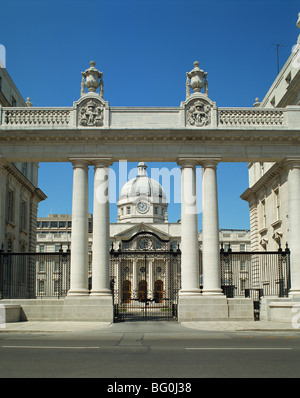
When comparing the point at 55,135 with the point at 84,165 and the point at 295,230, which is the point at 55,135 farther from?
the point at 295,230

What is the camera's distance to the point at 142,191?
123 m

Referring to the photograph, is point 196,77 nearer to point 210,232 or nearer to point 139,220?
point 210,232

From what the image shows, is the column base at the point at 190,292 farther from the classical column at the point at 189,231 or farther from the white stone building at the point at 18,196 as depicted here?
the white stone building at the point at 18,196

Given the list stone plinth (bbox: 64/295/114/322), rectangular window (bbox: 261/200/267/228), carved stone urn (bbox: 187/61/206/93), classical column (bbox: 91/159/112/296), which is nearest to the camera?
stone plinth (bbox: 64/295/114/322)

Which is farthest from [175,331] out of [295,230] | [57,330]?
[295,230]

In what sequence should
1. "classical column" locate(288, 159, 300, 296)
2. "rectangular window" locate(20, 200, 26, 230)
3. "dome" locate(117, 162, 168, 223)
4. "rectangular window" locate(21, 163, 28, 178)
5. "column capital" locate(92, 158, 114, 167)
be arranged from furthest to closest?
"dome" locate(117, 162, 168, 223)
"rectangular window" locate(21, 163, 28, 178)
"rectangular window" locate(20, 200, 26, 230)
"column capital" locate(92, 158, 114, 167)
"classical column" locate(288, 159, 300, 296)

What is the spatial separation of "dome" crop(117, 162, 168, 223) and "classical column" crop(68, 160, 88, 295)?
8993 cm

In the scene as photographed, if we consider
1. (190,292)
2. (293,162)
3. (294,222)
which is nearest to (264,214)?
(293,162)

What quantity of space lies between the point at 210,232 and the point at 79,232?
7.03 meters

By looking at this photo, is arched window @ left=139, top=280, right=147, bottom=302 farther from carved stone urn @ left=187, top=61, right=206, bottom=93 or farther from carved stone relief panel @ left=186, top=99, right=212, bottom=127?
carved stone urn @ left=187, top=61, right=206, bottom=93

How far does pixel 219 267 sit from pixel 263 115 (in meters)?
8.87

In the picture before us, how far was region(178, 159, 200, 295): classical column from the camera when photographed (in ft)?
84.7

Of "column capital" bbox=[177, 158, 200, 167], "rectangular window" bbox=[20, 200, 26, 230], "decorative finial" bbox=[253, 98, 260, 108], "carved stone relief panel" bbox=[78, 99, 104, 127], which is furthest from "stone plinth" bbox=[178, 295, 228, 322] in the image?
"decorative finial" bbox=[253, 98, 260, 108]

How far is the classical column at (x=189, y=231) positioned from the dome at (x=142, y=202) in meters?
89.9
